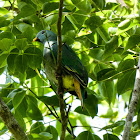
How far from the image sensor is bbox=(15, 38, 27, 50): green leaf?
2.18 metres

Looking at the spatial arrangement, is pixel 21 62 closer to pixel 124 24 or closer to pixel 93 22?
pixel 93 22

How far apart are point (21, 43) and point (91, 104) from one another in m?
0.84

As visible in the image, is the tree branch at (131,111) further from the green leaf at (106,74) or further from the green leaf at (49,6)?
the green leaf at (49,6)

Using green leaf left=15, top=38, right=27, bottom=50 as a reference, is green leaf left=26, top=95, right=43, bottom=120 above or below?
below

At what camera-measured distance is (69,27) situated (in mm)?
2816

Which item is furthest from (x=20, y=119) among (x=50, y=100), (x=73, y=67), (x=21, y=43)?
(x=21, y=43)

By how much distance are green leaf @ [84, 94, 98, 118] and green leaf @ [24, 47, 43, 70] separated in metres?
0.56

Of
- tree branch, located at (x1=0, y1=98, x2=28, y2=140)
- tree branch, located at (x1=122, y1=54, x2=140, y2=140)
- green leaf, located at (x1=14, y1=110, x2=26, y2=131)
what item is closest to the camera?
tree branch, located at (x1=122, y1=54, x2=140, y2=140)

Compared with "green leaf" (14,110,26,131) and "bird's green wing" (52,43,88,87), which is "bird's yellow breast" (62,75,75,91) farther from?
"green leaf" (14,110,26,131)

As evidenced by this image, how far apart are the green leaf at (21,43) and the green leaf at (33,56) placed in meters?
0.12

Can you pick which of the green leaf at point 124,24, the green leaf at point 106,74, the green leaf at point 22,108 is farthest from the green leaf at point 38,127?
the green leaf at point 124,24

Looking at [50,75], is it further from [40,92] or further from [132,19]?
[132,19]

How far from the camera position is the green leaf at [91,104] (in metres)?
2.53

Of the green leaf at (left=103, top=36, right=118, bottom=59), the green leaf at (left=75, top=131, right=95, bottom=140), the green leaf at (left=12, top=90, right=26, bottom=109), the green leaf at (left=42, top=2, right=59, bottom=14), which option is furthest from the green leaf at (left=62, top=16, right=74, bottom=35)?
the green leaf at (left=75, top=131, right=95, bottom=140)
